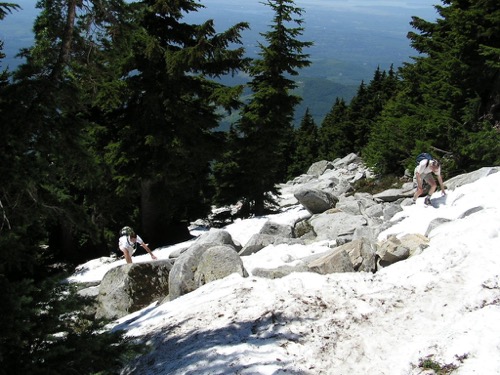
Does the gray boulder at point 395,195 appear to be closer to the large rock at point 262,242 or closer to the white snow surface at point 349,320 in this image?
the large rock at point 262,242

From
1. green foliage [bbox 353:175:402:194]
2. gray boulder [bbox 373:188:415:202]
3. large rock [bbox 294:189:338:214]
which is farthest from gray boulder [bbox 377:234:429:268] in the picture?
green foliage [bbox 353:175:402:194]

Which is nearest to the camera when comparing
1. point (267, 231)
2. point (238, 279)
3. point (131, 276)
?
point (238, 279)

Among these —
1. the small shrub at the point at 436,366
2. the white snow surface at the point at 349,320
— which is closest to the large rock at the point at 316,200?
the white snow surface at the point at 349,320

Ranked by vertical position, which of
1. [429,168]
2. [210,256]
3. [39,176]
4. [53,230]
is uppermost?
[39,176]

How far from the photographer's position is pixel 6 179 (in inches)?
202

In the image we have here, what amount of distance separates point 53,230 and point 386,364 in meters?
19.0

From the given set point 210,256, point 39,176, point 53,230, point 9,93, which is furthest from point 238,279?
point 53,230

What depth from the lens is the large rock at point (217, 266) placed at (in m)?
9.14

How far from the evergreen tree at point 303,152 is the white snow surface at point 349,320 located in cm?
5412

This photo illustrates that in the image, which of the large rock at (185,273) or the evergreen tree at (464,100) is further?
the evergreen tree at (464,100)

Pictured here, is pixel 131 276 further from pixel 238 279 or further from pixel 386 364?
pixel 386 364

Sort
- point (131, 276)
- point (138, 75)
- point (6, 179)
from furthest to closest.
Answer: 1. point (138, 75)
2. point (131, 276)
3. point (6, 179)

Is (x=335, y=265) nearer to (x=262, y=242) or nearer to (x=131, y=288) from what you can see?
(x=262, y=242)

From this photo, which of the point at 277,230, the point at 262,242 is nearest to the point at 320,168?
the point at 277,230
